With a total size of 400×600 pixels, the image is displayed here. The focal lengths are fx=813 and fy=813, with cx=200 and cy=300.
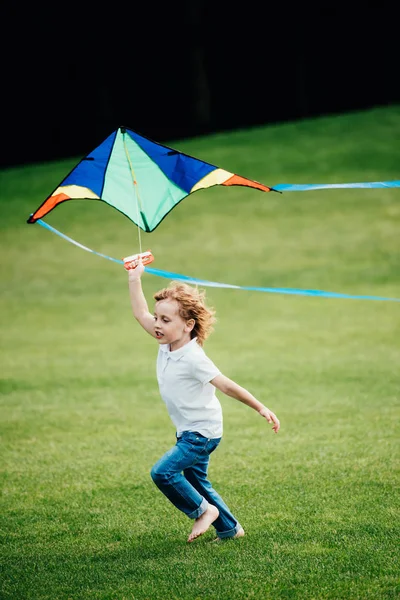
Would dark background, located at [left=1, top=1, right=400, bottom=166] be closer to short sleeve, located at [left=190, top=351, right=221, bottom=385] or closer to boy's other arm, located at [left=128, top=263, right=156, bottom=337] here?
boy's other arm, located at [left=128, top=263, right=156, bottom=337]

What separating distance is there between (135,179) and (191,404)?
1.49 m

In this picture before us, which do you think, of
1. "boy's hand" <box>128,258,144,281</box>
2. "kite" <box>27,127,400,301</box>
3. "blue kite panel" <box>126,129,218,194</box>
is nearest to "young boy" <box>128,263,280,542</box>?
"boy's hand" <box>128,258,144,281</box>

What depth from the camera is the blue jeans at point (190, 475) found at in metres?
4.04

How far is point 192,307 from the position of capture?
13.8ft

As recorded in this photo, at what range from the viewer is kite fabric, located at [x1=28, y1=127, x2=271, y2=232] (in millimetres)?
4664

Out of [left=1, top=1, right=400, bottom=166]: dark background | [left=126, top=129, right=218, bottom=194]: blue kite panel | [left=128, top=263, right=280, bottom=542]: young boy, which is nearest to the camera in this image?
[left=128, top=263, right=280, bottom=542]: young boy

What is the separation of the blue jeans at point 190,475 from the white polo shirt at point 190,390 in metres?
0.06

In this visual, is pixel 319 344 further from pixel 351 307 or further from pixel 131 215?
pixel 131 215

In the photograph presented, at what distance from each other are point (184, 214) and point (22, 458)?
12131 millimetres

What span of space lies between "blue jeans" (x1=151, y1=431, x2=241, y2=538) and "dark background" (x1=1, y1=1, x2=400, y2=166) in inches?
955

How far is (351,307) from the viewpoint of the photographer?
1170 cm

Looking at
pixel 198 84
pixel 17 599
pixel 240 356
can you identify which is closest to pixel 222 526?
pixel 17 599

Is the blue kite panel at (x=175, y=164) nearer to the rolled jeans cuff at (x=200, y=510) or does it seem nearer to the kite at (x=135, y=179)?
the kite at (x=135, y=179)

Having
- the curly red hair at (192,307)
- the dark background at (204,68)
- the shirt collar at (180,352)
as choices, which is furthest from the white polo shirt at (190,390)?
the dark background at (204,68)
